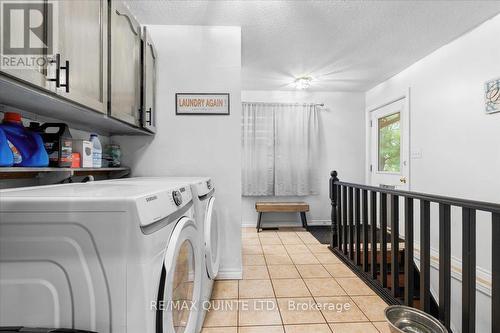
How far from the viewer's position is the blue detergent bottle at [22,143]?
3.76 feet

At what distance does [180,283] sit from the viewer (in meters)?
1.02

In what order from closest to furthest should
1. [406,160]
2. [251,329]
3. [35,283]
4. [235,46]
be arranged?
[35,283], [251,329], [235,46], [406,160]

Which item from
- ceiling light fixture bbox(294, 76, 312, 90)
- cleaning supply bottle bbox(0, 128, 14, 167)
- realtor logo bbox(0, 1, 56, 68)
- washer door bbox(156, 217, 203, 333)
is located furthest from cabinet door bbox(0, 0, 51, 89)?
ceiling light fixture bbox(294, 76, 312, 90)

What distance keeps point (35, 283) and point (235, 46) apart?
211 cm

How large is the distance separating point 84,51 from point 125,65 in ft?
1.46

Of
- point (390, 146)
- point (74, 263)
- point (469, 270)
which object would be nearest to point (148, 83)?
point (74, 263)

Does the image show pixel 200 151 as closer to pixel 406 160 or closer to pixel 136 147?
pixel 136 147

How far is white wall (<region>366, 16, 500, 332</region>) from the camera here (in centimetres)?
214

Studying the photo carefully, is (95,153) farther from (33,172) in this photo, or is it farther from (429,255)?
(429,255)

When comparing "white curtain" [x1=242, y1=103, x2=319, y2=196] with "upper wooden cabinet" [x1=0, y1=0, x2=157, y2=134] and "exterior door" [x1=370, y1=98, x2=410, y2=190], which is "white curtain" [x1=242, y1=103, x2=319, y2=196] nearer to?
"exterior door" [x1=370, y1=98, x2=410, y2=190]

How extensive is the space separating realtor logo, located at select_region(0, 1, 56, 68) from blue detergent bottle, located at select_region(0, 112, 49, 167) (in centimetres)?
45

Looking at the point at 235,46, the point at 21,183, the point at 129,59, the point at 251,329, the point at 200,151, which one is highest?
the point at 235,46

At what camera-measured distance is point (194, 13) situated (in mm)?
2010

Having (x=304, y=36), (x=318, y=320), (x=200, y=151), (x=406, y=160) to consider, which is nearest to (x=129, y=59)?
(x=200, y=151)
